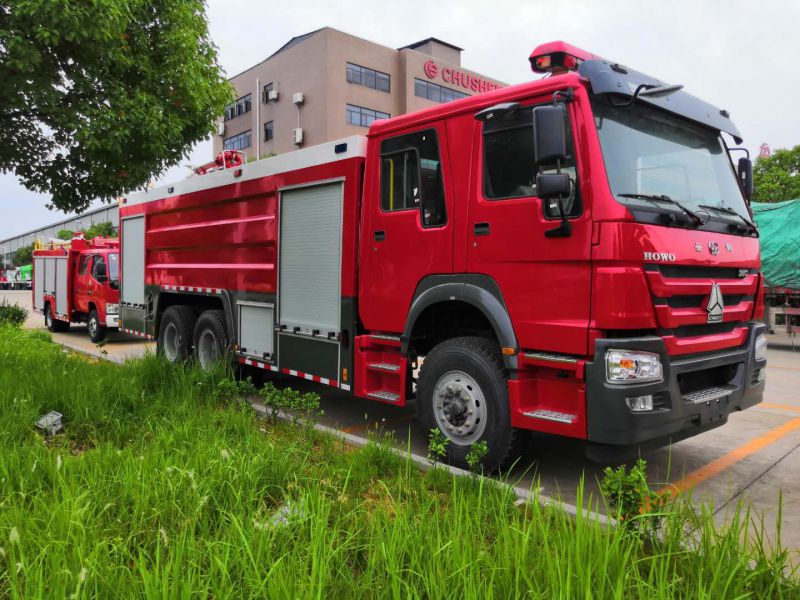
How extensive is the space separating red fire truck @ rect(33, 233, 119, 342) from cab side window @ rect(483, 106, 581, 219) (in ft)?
35.5

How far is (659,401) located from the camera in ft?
12.5

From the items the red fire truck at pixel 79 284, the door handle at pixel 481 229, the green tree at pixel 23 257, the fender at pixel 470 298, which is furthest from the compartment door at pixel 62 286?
the green tree at pixel 23 257

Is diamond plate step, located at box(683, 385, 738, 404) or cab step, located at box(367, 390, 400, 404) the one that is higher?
diamond plate step, located at box(683, 385, 738, 404)

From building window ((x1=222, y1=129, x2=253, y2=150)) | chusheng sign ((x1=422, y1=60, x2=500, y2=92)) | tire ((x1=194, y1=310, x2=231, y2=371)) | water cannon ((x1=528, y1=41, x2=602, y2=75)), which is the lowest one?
tire ((x1=194, y1=310, x2=231, y2=371))

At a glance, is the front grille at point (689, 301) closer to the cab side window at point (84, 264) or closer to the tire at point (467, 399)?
the tire at point (467, 399)

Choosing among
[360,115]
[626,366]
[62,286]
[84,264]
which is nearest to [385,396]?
[626,366]

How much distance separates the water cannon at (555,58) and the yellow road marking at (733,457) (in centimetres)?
290

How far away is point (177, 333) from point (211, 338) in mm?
811

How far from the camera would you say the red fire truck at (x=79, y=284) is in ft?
43.7

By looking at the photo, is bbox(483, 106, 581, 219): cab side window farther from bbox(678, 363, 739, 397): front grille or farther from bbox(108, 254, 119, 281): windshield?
bbox(108, 254, 119, 281): windshield

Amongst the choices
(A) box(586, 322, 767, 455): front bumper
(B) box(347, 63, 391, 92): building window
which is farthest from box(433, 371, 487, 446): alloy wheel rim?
(B) box(347, 63, 391, 92): building window

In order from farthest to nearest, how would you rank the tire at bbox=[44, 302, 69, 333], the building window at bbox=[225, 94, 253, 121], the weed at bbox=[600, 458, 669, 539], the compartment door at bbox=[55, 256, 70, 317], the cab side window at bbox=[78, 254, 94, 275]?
the building window at bbox=[225, 94, 253, 121] → the tire at bbox=[44, 302, 69, 333] → the compartment door at bbox=[55, 256, 70, 317] → the cab side window at bbox=[78, 254, 94, 275] → the weed at bbox=[600, 458, 669, 539]

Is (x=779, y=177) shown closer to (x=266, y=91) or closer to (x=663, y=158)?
(x=663, y=158)

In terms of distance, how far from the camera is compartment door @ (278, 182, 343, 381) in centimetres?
572
